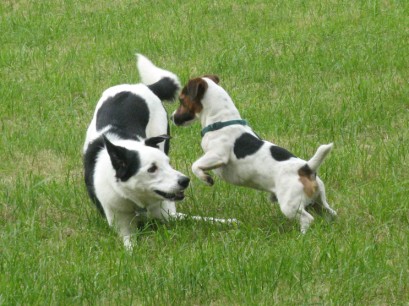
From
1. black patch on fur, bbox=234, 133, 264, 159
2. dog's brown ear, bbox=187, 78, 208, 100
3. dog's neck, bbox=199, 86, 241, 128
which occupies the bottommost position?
black patch on fur, bbox=234, 133, 264, 159

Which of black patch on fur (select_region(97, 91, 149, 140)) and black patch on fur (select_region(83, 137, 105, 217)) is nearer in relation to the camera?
black patch on fur (select_region(83, 137, 105, 217))

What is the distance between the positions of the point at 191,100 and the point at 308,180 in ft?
3.94

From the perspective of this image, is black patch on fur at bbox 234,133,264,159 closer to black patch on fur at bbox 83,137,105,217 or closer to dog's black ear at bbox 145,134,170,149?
dog's black ear at bbox 145,134,170,149

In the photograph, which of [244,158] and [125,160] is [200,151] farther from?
[125,160]

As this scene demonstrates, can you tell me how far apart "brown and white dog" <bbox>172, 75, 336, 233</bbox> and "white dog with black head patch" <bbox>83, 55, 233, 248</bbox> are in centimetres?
33

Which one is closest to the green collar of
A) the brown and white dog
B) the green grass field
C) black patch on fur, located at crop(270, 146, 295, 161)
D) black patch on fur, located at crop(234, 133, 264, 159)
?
the brown and white dog

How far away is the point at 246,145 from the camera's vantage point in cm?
738

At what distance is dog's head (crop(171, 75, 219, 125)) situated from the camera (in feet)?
24.9

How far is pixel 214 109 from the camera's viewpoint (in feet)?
25.0

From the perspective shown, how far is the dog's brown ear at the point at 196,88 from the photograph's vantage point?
7570 millimetres

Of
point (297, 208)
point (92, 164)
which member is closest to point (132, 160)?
point (92, 164)

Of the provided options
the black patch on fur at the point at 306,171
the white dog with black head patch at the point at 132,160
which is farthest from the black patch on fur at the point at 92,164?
the black patch on fur at the point at 306,171

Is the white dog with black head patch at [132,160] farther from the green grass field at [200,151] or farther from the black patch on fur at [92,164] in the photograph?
the green grass field at [200,151]

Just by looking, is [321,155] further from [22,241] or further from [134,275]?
[22,241]
